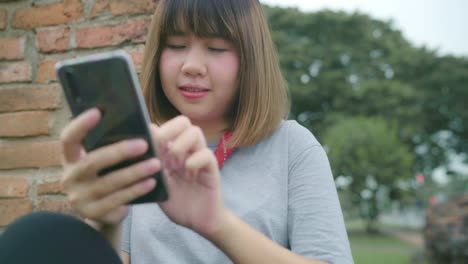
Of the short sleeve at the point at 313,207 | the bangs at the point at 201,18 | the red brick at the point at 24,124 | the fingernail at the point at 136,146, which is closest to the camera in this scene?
the fingernail at the point at 136,146

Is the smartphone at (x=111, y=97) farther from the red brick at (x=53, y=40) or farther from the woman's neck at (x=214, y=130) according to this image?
the red brick at (x=53, y=40)

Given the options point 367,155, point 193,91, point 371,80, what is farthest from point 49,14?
point 371,80

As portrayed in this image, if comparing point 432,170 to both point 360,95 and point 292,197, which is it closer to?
point 360,95

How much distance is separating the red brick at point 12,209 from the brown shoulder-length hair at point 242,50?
2.64 ft

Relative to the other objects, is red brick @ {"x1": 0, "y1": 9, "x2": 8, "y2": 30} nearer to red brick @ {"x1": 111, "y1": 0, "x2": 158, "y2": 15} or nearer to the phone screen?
red brick @ {"x1": 111, "y1": 0, "x2": 158, "y2": 15}

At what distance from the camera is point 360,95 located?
2217 cm

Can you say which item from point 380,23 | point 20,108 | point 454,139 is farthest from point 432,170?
point 20,108

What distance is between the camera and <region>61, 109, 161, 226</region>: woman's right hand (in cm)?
91

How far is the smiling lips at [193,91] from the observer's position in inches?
60.0

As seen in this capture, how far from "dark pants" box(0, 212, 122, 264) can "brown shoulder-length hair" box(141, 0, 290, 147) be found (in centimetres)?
64

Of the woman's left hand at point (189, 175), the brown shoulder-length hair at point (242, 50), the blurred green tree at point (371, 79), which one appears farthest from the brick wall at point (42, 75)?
the blurred green tree at point (371, 79)

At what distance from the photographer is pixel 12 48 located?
2.25 m

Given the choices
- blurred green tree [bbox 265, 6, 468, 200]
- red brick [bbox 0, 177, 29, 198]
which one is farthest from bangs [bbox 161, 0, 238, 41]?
blurred green tree [bbox 265, 6, 468, 200]

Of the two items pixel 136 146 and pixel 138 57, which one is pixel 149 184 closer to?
pixel 136 146
